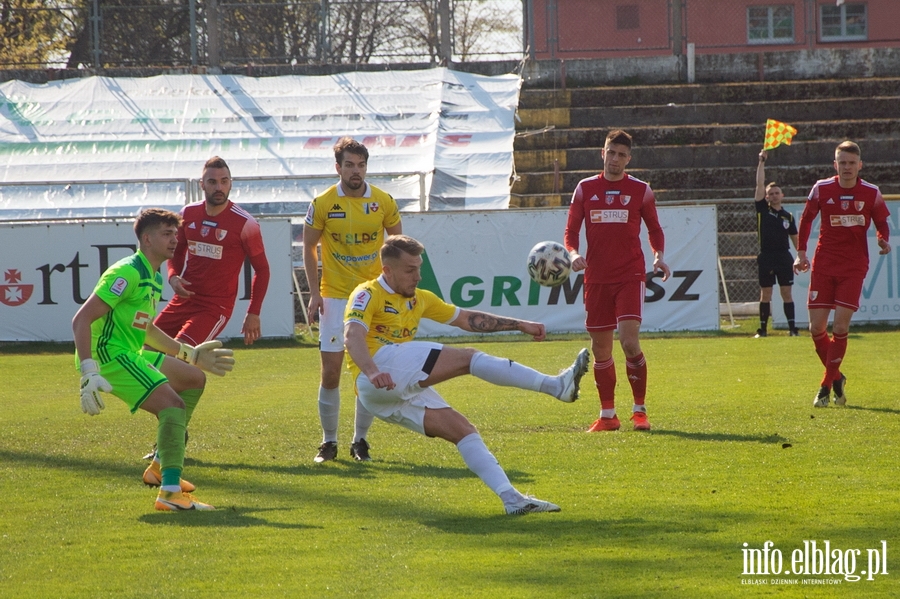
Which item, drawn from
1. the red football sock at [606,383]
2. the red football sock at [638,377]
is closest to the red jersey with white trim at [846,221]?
the red football sock at [638,377]

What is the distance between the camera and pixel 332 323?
7480 millimetres

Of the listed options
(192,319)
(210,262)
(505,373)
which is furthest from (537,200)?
(505,373)

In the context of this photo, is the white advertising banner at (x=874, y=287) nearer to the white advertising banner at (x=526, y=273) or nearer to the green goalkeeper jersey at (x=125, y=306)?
the white advertising banner at (x=526, y=273)

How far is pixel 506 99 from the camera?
A: 26859mm

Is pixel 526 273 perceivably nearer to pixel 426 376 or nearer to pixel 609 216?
pixel 609 216

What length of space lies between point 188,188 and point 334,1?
11.7 m

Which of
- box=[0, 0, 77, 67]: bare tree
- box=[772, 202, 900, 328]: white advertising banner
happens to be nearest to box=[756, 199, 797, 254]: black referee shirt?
box=[772, 202, 900, 328]: white advertising banner

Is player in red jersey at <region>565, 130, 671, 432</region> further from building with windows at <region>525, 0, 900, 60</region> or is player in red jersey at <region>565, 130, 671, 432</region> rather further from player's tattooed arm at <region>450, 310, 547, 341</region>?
building with windows at <region>525, 0, 900, 60</region>

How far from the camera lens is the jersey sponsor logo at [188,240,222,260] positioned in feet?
26.0

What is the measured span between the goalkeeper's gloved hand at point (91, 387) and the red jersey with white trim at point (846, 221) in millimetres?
6525

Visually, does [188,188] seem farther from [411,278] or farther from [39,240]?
[411,278]

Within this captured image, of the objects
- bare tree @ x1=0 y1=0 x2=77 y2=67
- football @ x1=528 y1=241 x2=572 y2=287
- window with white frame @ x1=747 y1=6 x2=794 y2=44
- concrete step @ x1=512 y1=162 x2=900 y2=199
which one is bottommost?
football @ x1=528 y1=241 x2=572 y2=287

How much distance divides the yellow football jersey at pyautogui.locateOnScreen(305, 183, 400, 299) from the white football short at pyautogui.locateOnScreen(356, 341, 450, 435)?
1897 millimetres

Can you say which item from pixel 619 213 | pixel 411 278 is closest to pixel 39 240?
pixel 619 213
